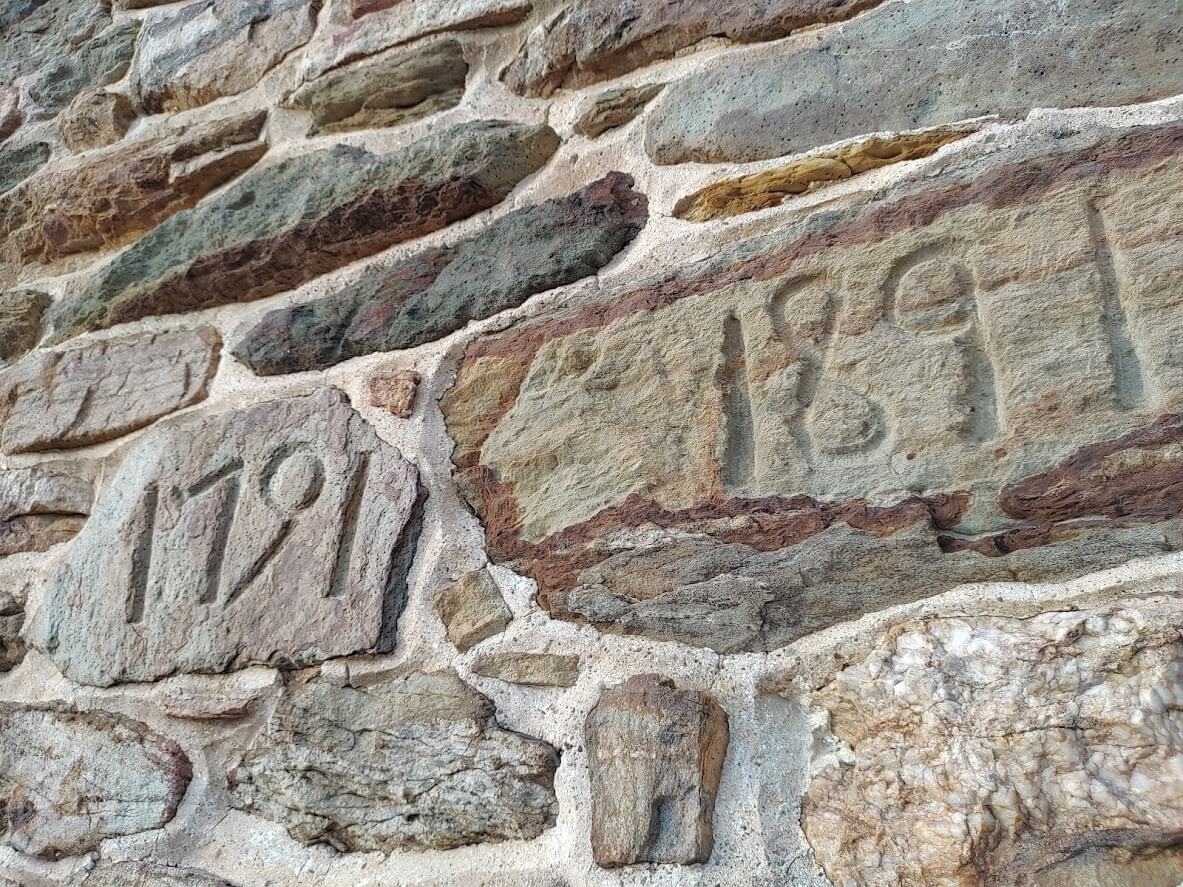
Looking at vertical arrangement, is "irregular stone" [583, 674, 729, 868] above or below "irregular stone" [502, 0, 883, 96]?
below

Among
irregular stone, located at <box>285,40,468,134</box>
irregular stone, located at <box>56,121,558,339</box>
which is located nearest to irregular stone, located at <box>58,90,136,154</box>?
irregular stone, located at <box>56,121,558,339</box>

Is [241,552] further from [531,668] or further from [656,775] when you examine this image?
[656,775]

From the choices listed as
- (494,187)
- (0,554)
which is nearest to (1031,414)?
(494,187)

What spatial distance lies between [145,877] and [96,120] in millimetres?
1222

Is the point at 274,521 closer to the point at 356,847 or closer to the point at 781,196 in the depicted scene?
the point at 356,847

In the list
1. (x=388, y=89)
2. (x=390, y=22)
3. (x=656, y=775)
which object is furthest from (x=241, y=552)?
(x=390, y=22)

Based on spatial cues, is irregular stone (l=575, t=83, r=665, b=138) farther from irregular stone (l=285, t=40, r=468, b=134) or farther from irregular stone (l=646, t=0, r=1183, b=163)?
irregular stone (l=285, t=40, r=468, b=134)

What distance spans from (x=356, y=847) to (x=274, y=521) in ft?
1.18

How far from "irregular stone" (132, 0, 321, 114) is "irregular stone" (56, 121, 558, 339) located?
219 millimetres

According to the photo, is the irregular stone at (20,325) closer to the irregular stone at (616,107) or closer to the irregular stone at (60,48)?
the irregular stone at (60,48)

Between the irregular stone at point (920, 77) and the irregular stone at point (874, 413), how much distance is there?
0.07 metres

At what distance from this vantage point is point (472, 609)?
939mm

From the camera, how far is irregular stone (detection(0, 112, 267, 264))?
1.44 meters

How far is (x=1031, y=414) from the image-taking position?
0.75 meters
